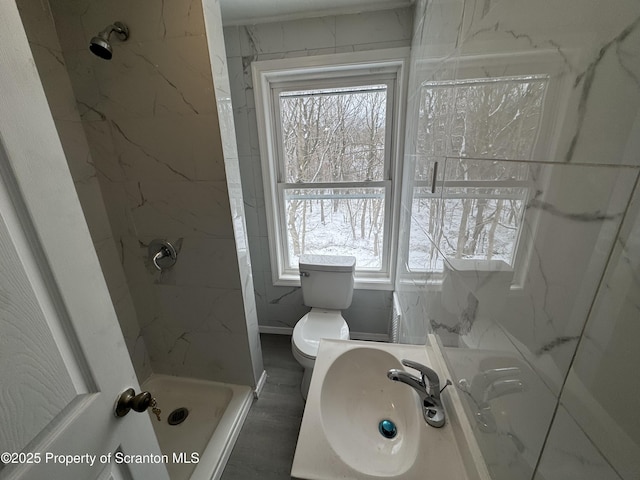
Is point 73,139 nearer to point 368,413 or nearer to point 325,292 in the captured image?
point 325,292

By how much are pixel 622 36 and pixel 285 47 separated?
5.44 feet

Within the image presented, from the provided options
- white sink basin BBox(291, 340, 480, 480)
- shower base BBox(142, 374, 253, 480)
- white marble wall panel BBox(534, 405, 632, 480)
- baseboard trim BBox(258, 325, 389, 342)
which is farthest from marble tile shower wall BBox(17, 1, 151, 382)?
white marble wall panel BBox(534, 405, 632, 480)

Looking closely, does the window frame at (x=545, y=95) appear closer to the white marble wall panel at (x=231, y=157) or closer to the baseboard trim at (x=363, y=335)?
the white marble wall panel at (x=231, y=157)

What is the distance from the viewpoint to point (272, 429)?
1.41m

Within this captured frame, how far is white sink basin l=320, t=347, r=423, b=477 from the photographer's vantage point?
0.64m

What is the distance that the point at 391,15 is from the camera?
1377 millimetres

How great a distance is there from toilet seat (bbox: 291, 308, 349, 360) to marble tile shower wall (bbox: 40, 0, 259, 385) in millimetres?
339

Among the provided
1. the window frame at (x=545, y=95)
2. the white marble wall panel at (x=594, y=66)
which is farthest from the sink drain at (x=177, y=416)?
the white marble wall panel at (x=594, y=66)

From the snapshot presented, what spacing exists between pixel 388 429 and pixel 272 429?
993mm

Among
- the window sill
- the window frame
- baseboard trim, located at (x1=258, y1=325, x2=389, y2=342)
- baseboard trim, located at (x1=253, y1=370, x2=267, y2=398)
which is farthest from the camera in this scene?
baseboard trim, located at (x1=258, y1=325, x2=389, y2=342)

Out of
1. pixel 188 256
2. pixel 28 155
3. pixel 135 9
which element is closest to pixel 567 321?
pixel 28 155

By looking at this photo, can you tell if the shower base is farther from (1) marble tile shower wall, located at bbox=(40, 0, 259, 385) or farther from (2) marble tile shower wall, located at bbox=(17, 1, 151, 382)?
(2) marble tile shower wall, located at bbox=(17, 1, 151, 382)

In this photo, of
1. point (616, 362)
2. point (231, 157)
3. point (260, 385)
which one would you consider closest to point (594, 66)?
point (616, 362)

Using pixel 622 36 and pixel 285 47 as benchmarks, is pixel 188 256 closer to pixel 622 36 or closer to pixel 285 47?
pixel 285 47
